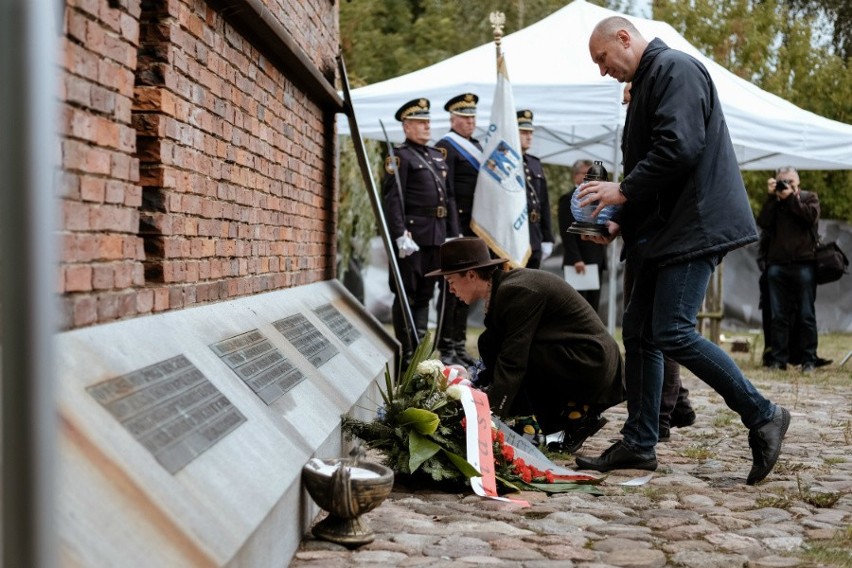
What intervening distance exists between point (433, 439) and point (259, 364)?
3.01ft

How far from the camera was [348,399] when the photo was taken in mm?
4801

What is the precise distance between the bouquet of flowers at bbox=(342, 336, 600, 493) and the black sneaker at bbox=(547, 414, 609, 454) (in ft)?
2.92

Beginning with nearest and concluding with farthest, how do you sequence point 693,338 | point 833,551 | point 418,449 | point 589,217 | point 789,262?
point 833,551 → point 418,449 → point 693,338 → point 589,217 → point 789,262

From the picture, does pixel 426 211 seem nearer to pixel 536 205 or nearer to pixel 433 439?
pixel 536 205

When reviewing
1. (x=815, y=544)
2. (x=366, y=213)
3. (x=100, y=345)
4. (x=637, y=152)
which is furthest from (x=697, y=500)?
(x=366, y=213)

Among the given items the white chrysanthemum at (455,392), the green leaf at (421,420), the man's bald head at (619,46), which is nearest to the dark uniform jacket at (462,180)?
the man's bald head at (619,46)

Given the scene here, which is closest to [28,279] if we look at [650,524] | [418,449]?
[650,524]

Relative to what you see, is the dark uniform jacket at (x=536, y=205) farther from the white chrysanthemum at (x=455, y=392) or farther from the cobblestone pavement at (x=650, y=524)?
the white chrysanthemum at (x=455, y=392)

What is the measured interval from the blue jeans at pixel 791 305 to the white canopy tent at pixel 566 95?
111cm

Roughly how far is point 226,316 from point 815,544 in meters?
2.18

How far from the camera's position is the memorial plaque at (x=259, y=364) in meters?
3.66

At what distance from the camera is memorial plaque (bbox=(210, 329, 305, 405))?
12.0ft

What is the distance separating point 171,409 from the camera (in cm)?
286

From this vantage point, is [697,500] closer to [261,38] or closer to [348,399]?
[348,399]
